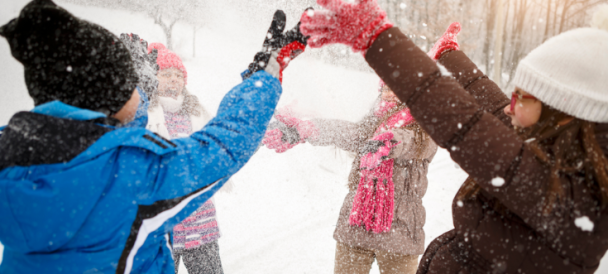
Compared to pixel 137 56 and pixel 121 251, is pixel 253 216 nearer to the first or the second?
pixel 137 56

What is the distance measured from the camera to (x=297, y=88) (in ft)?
20.4

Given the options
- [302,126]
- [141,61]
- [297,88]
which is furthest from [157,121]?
[297,88]

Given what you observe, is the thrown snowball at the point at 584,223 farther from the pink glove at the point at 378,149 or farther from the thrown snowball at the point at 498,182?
the pink glove at the point at 378,149

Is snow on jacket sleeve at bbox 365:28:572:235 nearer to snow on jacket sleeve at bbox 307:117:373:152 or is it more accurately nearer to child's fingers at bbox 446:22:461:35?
child's fingers at bbox 446:22:461:35

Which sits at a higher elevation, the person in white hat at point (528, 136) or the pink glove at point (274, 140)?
the person in white hat at point (528, 136)

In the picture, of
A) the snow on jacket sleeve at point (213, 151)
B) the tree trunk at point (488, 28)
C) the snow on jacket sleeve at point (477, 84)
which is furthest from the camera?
the tree trunk at point (488, 28)

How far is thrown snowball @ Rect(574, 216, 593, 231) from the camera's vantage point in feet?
2.38

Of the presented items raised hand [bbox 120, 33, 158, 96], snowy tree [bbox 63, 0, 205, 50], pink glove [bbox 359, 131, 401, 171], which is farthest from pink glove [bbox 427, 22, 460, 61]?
snowy tree [bbox 63, 0, 205, 50]

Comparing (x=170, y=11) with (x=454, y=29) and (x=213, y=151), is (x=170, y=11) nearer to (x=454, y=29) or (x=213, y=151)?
(x=454, y=29)

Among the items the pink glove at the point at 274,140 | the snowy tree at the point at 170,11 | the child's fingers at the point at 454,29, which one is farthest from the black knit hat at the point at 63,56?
the snowy tree at the point at 170,11

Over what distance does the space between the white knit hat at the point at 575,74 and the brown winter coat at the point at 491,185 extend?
0.10 meters

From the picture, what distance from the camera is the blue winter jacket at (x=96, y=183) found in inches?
25.8

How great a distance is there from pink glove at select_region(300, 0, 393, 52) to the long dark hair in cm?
52

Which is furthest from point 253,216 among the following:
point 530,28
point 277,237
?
point 530,28
